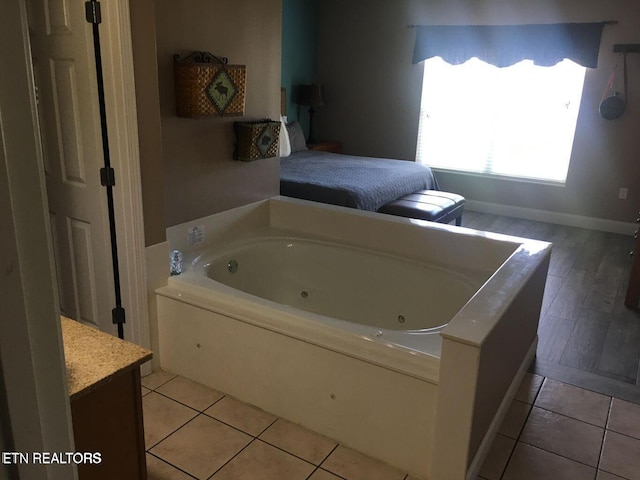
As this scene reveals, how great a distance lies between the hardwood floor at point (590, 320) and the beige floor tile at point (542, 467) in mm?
641

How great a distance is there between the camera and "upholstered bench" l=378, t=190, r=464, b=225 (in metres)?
4.34

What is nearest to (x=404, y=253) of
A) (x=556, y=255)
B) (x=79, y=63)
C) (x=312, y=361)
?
(x=312, y=361)

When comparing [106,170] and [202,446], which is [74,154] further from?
[202,446]

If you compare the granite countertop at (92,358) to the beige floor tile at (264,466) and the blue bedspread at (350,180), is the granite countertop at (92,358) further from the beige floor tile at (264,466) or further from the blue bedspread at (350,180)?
the blue bedspread at (350,180)

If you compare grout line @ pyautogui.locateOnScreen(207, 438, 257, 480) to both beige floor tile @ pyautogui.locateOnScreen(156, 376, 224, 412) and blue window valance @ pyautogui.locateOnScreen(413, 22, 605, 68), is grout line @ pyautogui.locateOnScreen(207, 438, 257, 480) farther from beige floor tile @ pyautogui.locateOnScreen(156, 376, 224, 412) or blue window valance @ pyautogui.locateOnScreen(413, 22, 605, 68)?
blue window valance @ pyautogui.locateOnScreen(413, 22, 605, 68)

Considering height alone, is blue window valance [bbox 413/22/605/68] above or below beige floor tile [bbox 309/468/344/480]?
above

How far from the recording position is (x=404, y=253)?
10.1 ft

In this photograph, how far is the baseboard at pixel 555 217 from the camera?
5430 mm

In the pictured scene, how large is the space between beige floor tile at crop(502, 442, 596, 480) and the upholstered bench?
238 cm

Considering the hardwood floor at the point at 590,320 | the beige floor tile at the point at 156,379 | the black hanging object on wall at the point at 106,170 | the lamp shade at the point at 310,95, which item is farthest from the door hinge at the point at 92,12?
the lamp shade at the point at 310,95

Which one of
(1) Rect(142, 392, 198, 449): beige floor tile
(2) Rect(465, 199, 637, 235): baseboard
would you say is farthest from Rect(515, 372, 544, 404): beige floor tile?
(2) Rect(465, 199, 637, 235): baseboard

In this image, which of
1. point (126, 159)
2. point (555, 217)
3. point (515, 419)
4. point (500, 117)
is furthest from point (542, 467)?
point (500, 117)

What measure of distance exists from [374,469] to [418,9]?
539 cm

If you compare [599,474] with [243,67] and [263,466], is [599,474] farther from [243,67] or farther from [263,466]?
[243,67]
